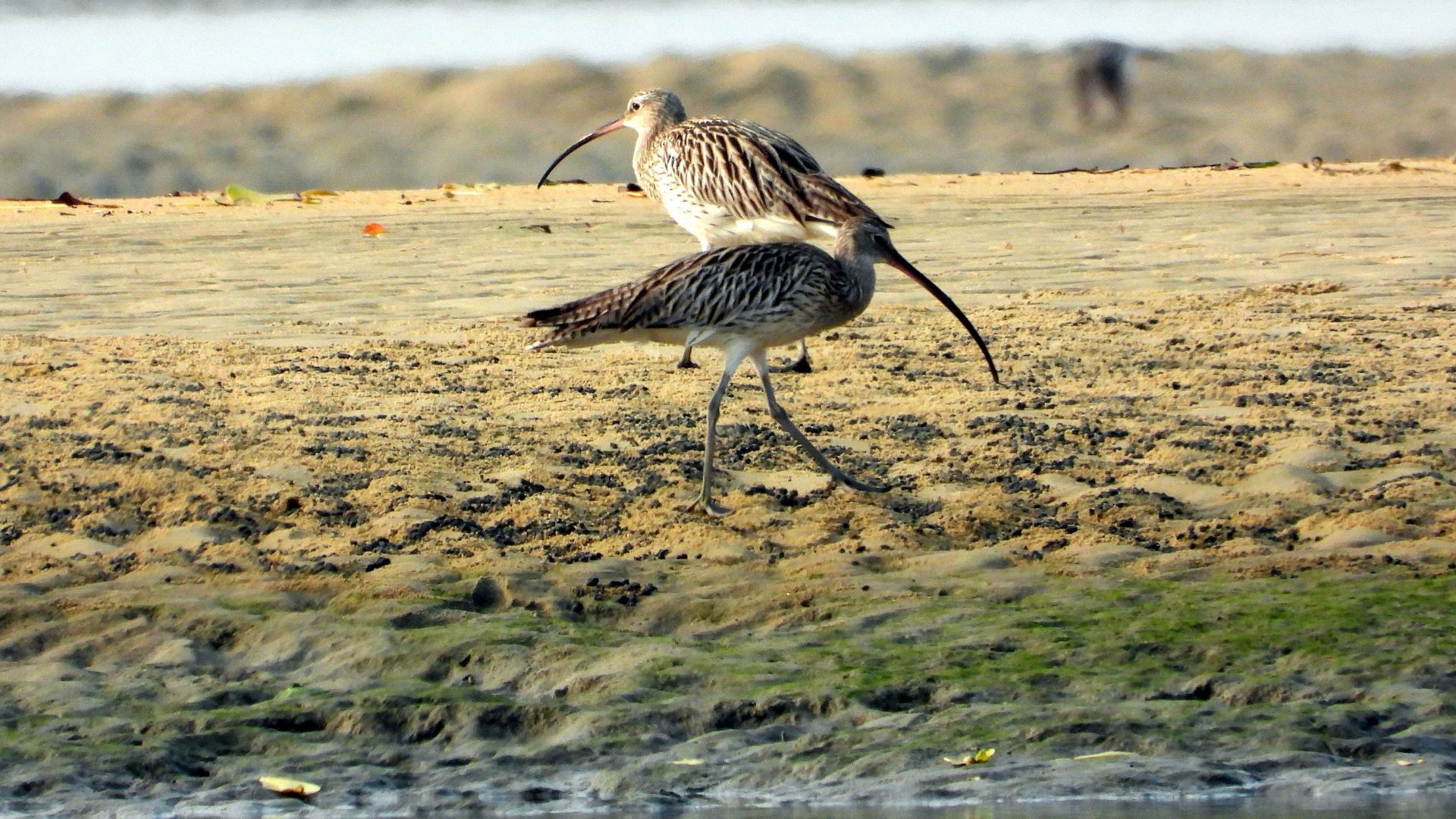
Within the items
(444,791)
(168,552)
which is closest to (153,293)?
(168,552)

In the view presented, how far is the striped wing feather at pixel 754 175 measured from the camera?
8.92 m

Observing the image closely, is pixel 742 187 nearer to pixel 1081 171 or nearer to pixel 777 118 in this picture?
pixel 1081 171

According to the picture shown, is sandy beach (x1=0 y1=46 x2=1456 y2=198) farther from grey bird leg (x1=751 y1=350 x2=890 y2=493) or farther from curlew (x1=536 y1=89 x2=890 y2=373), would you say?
grey bird leg (x1=751 y1=350 x2=890 y2=493)

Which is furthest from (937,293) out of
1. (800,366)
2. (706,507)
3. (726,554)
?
(726,554)

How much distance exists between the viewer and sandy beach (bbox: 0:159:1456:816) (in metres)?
4.75

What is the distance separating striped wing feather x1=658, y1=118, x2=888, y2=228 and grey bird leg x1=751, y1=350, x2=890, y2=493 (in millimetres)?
1765

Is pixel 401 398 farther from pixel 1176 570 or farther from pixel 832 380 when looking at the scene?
pixel 1176 570

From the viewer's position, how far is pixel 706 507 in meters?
6.42

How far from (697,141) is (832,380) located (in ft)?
6.66

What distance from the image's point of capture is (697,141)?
31.6ft

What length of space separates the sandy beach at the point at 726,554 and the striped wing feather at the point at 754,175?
1.71 ft

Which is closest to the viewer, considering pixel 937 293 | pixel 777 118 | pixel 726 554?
pixel 726 554

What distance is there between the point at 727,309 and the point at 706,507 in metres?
0.72

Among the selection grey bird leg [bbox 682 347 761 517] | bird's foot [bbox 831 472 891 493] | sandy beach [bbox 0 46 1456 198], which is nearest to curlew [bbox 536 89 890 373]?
A: grey bird leg [bbox 682 347 761 517]
